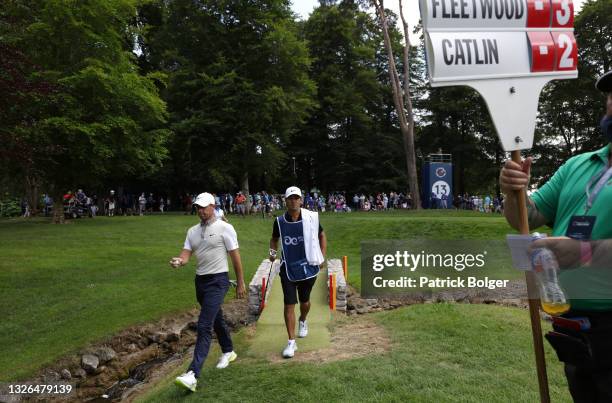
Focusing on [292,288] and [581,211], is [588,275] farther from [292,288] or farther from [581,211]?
[292,288]

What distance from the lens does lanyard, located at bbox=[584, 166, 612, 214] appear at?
2.12 meters

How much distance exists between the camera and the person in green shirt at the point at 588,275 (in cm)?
202

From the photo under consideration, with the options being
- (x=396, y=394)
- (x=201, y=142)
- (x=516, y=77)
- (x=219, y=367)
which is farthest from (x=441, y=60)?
(x=201, y=142)

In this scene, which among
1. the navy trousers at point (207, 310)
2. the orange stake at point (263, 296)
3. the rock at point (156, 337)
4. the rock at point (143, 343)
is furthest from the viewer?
the orange stake at point (263, 296)

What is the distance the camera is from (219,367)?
6258mm

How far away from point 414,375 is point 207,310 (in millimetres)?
2545

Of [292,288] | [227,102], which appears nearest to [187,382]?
[292,288]

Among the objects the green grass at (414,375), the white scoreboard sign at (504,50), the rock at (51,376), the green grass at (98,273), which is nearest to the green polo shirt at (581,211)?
the white scoreboard sign at (504,50)

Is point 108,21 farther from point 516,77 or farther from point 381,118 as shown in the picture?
point 381,118

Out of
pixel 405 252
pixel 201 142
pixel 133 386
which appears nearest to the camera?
pixel 133 386

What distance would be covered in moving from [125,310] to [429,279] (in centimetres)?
637

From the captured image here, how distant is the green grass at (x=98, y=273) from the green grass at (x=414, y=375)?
3.19 meters

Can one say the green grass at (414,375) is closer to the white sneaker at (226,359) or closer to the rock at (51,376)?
the white sneaker at (226,359)

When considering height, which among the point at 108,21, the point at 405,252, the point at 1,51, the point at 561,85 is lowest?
the point at 405,252
